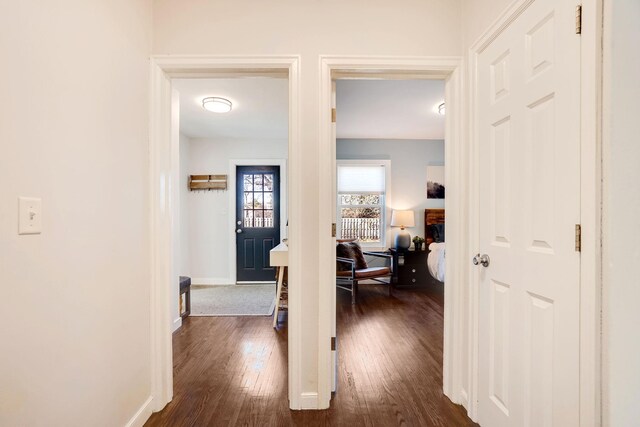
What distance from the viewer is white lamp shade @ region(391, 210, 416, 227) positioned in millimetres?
4898

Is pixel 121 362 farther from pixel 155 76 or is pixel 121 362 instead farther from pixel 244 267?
pixel 244 267

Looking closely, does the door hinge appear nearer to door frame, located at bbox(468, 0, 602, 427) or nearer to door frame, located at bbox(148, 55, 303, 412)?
door frame, located at bbox(468, 0, 602, 427)

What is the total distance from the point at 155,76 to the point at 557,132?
2.01 metres

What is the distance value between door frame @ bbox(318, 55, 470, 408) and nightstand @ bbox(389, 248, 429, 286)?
281 cm

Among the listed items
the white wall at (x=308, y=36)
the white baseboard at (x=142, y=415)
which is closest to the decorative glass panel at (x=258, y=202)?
the white wall at (x=308, y=36)

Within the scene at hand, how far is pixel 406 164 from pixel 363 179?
78cm

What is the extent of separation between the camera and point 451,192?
6.04 ft

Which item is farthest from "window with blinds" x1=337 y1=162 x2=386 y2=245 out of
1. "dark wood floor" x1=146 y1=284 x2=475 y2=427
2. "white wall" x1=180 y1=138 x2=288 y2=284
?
"dark wood floor" x1=146 y1=284 x2=475 y2=427

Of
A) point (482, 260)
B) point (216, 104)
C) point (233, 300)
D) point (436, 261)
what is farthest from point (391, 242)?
point (482, 260)

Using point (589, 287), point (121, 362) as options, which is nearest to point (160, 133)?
point (121, 362)

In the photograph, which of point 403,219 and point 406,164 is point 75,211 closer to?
point 403,219

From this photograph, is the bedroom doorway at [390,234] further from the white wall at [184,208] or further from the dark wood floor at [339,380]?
the white wall at [184,208]

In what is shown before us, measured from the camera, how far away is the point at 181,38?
1.78 metres

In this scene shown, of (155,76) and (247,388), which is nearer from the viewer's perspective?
(155,76)
